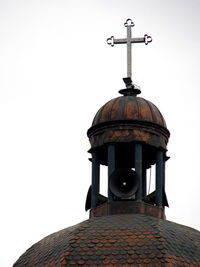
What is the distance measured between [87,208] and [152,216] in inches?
112

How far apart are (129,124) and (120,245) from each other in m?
5.26

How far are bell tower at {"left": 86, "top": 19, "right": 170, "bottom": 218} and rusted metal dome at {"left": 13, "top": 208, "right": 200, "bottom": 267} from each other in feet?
3.66

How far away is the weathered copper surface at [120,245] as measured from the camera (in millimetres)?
43191

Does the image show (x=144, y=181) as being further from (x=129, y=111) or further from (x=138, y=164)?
(x=129, y=111)

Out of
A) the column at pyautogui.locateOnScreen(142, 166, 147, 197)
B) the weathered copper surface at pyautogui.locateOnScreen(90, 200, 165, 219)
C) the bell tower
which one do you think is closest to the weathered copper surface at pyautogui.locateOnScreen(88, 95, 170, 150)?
the bell tower

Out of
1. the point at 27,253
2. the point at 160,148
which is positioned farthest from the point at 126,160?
the point at 27,253

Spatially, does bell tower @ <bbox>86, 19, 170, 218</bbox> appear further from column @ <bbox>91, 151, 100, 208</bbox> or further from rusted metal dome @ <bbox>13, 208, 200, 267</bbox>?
rusted metal dome @ <bbox>13, 208, 200, 267</bbox>

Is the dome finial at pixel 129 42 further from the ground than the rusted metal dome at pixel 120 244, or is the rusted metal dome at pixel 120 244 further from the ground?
the dome finial at pixel 129 42

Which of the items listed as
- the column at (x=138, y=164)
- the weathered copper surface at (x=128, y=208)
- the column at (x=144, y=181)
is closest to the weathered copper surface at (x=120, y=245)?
the weathered copper surface at (x=128, y=208)

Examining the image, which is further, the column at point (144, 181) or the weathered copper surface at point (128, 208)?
the column at point (144, 181)

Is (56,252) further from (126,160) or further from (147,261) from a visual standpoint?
(126,160)

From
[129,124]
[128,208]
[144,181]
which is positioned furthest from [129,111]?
[128,208]

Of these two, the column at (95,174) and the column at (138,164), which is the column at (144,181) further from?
the column at (95,174)

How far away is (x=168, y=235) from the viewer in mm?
44250
